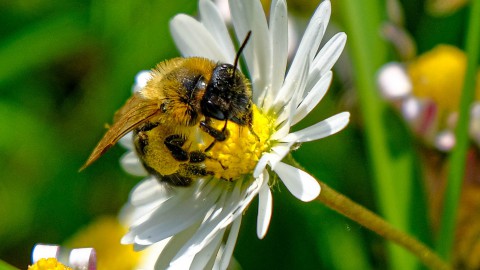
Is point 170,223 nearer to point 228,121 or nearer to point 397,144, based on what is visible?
point 228,121

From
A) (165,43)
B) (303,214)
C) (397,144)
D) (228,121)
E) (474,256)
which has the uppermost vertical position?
(228,121)

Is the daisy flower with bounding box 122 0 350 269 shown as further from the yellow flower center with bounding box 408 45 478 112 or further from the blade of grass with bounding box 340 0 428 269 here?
the yellow flower center with bounding box 408 45 478 112

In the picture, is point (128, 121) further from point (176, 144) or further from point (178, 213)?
point (178, 213)

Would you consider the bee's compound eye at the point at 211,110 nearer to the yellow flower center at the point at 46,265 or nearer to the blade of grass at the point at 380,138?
the yellow flower center at the point at 46,265

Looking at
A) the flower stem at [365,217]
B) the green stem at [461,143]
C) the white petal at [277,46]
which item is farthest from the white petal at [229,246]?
the green stem at [461,143]

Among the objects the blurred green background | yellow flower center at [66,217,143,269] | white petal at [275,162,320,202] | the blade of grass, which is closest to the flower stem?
white petal at [275,162,320,202]

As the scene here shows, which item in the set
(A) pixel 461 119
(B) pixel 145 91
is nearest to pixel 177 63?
(B) pixel 145 91
